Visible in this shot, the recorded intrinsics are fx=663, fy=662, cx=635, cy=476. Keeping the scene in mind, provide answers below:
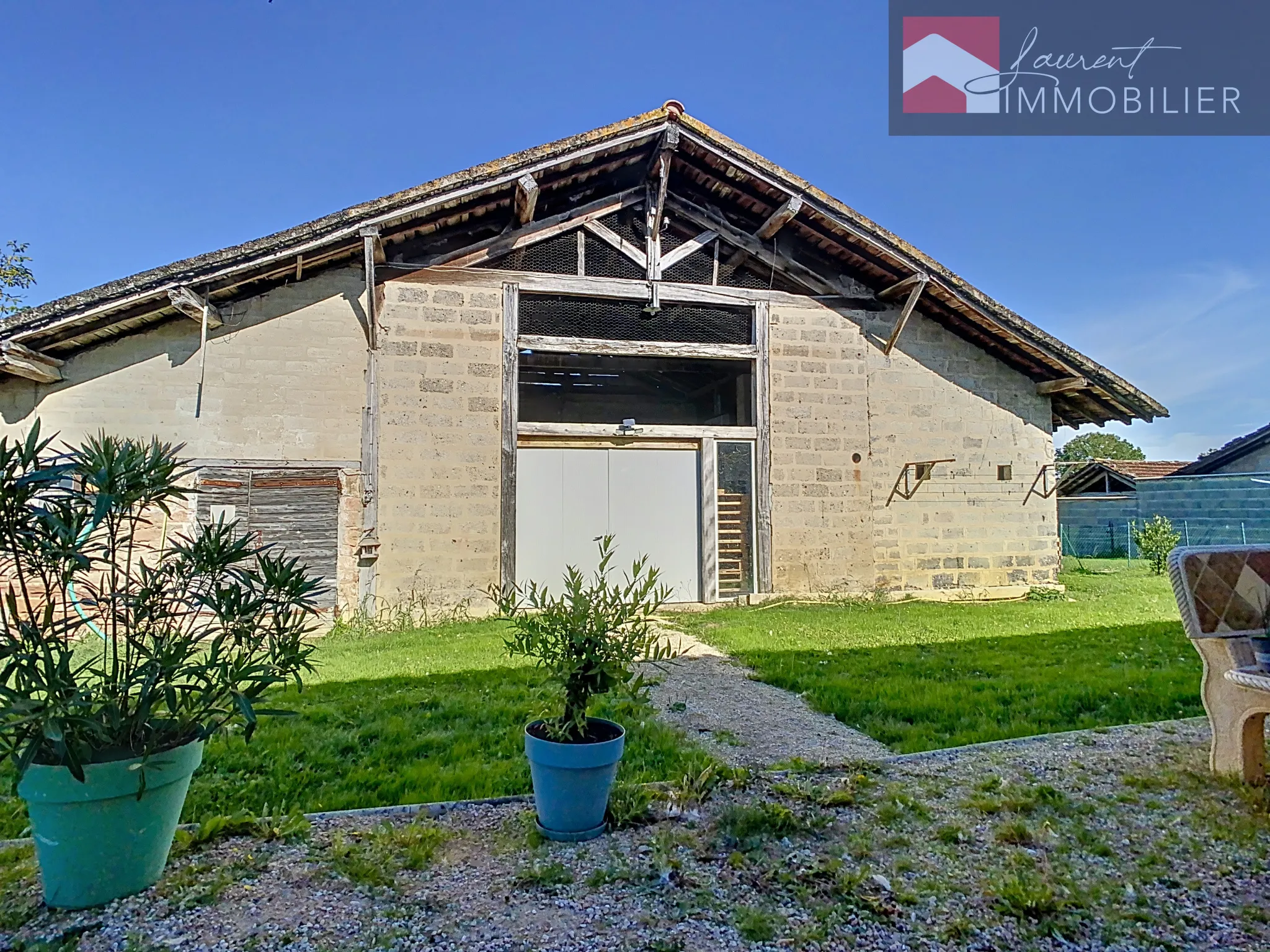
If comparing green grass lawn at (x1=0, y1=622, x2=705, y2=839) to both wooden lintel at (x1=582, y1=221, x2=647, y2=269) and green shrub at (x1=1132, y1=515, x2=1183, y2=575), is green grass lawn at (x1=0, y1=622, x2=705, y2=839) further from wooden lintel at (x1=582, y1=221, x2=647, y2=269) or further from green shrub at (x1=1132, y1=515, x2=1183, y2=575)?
green shrub at (x1=1132, y1=515, x2=1183, y2=575)

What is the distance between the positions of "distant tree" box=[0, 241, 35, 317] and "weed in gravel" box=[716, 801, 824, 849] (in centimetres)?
2390

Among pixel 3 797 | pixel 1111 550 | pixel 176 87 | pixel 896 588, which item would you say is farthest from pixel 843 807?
pixel 1111 550

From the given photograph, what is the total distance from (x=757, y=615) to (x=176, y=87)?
836 centimetres

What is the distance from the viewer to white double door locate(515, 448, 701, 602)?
7.94m

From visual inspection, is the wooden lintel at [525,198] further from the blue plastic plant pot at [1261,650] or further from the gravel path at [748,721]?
the blue plastic plant pot at [1261,650]

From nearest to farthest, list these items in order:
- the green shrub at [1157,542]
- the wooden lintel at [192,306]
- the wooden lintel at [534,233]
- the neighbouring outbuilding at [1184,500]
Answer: the wooden lintel at [192,306]
the wooden lintel at [534,233]
the green shrub at [1157,542]
the neighbouring outbuilding at [1184,500]

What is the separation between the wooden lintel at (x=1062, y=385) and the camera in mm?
9078

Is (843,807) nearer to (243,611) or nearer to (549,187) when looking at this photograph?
(243,611)

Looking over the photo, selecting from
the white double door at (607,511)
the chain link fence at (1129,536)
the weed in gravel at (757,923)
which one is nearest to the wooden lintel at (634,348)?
the white double door at (607,511)

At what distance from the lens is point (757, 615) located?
7.81 meters

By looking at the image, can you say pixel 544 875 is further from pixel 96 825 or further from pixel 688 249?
pixel 688 249

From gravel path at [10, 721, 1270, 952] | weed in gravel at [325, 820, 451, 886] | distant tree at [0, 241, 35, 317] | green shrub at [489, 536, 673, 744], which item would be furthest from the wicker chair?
distant tree at [0, 241, 35, 317]

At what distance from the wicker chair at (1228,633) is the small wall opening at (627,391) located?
6.44 meters

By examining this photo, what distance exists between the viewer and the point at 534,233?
805 centimetres
